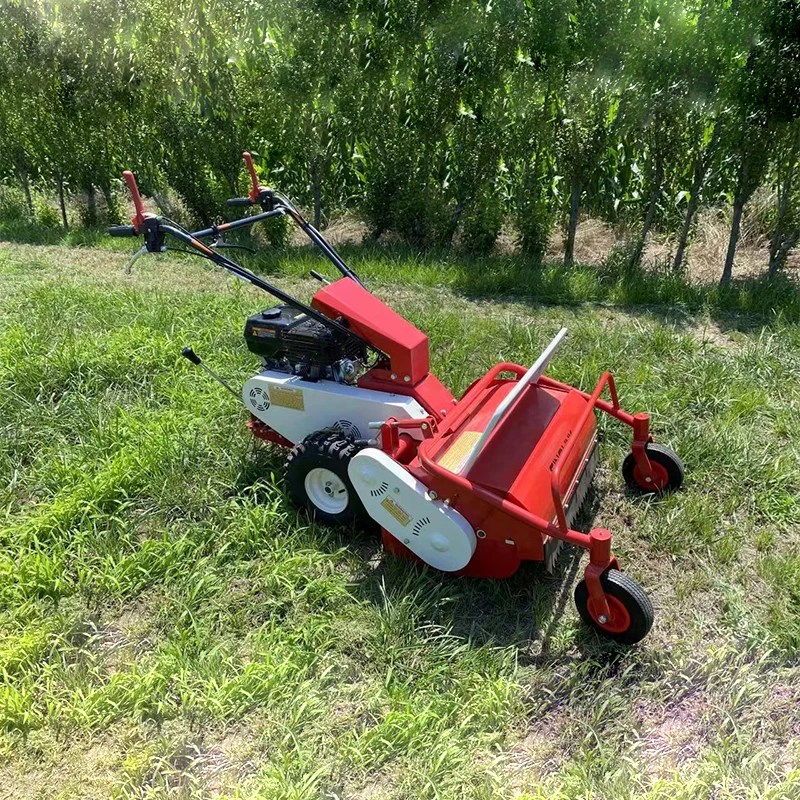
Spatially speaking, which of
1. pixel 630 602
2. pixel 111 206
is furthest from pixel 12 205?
pixel 630 602

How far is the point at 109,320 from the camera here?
5.72m

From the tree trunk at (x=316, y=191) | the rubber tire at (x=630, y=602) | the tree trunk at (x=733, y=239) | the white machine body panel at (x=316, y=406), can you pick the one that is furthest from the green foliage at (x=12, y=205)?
the rubber tire at (x=630, y=602)

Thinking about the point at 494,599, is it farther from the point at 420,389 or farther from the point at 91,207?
the point at 91,207

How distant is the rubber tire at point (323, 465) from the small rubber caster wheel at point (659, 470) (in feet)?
4.53

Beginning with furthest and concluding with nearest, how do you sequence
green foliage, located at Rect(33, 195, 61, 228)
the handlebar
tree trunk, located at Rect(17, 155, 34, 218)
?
green foliage, located at Rect(33, 195, 61, 228), tree trunk, located at Rect(17, 155, 34, 218), the handlebar

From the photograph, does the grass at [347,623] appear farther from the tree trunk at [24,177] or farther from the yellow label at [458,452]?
the tree trunk at [24,177]

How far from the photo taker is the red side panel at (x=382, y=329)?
3.36 m

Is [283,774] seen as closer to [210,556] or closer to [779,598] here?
[210,556]

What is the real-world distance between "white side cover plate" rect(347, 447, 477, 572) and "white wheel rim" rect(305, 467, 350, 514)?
37 centimetres

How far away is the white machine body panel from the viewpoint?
3369 mm

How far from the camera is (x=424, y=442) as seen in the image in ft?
9.79

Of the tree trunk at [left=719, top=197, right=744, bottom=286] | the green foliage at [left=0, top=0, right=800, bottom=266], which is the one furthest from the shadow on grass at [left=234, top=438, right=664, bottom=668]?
the green foliage at [left=0, top=0, right=800, bottom=266]

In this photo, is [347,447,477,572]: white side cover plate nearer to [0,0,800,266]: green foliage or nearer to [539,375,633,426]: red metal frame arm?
[539,375,633,426]: red metal frame arm

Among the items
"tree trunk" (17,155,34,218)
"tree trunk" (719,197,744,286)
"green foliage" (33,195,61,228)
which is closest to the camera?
"tree trunk" (719,197,744,286)
